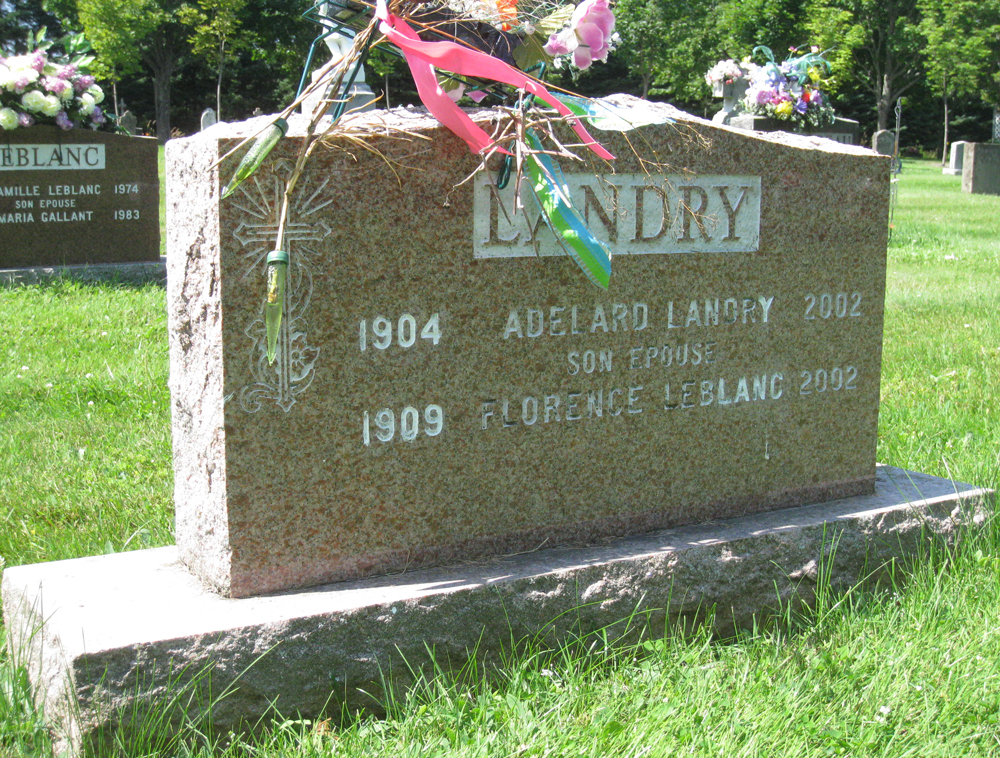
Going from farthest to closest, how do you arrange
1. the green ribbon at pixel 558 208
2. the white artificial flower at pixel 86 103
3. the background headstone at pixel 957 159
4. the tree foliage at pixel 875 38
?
the tree foliage at pixel 875 38 < the background headstone at pixel 957 159 < the white artificial flower at pixel 86 103 < the green ribbon at pixel 558 208

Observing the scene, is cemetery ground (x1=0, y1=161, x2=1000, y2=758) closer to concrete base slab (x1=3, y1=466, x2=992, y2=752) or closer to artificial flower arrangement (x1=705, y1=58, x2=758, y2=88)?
concrete base slab (x1=3, y1=466, x2=992, y2=752)

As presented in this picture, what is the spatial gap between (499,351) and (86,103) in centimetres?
612

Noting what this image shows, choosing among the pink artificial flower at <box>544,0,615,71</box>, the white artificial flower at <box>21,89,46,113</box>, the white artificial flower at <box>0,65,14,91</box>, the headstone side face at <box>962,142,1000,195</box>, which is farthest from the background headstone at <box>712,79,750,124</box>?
the pink artificial flower at <box>544,0,615,71</box>

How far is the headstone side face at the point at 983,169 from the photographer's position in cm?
2006

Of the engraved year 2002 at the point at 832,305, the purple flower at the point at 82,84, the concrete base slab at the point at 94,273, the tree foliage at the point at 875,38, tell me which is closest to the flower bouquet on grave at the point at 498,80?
the engraved year 2002 at the point at 832,305

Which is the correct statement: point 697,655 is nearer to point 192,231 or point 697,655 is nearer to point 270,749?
point 270,749

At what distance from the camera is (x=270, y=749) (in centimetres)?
202

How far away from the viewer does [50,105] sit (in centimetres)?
712

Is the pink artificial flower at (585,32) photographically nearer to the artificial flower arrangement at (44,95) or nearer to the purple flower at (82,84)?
the artificial flower arrangement at (44,95)

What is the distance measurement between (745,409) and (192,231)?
5.23 ft

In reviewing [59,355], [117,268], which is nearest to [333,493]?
[59,355]

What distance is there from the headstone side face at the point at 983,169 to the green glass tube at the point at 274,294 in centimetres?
2095

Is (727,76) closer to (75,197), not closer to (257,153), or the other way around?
(75,197)

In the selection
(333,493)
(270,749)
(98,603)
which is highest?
(333,493)
